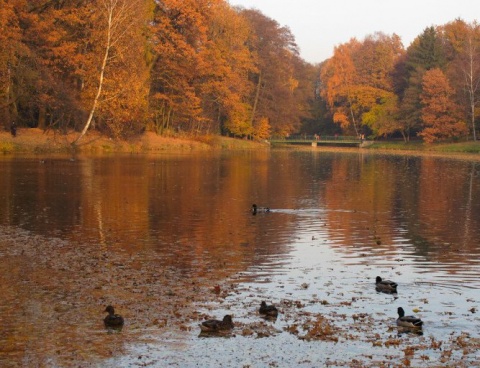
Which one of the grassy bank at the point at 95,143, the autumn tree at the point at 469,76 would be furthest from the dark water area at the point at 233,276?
the autumn tree at the point at 469,76

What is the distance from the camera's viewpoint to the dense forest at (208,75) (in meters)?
59.2

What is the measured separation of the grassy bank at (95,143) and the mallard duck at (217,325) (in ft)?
159

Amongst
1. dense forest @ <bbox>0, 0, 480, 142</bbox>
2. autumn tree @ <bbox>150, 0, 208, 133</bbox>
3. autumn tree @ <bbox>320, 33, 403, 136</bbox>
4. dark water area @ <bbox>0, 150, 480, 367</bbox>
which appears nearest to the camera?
dark water area @ <bbox>0, 150, 480, 367</bbox>

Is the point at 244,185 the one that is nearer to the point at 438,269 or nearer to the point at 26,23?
the point at 438,269

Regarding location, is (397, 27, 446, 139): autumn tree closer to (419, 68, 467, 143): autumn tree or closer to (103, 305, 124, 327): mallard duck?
(419, 68, 467, 143): autumn tree

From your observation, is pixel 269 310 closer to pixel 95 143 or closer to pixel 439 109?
pixel 95 143

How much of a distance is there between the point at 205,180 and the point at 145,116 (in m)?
34.5

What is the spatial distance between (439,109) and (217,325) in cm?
8963

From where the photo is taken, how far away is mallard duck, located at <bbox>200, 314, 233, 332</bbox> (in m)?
10.6

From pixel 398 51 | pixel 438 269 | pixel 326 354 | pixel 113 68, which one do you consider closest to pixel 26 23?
pixel 113 68

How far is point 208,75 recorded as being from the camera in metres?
81.4

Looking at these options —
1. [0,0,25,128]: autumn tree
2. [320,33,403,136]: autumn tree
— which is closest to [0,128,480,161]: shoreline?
[0,0,25,128]: autumn tree

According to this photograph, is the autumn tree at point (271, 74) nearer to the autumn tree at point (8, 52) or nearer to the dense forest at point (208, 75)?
the dense forest at point (208, 75)

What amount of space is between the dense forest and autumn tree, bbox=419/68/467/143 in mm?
171
